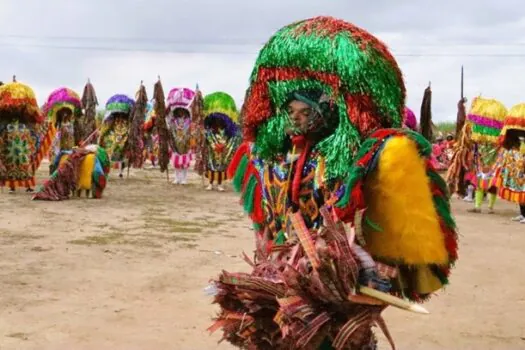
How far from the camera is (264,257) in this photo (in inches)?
124

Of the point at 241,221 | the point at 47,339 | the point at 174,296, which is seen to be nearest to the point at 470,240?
the point at 241,221

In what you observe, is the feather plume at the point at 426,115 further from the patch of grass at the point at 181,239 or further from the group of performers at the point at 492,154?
the group of performers at the point at 492,154

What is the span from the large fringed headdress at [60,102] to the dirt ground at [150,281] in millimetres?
4555

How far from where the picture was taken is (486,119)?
14.0 meters

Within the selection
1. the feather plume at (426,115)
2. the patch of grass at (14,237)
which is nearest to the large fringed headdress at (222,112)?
the feather plume at (426,115)

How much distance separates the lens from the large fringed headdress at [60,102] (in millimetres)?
17000

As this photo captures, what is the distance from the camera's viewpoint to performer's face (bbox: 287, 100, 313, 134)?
3.24 meters

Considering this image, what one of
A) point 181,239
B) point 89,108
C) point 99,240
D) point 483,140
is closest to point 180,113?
point 89,108

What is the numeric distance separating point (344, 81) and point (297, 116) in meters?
0.27

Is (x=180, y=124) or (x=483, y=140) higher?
(x=180, y=124)

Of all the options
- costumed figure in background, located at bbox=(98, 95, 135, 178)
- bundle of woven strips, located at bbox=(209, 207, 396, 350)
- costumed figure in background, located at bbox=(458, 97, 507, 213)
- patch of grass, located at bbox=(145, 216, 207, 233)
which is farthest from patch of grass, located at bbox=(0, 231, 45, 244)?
costumed figure in background, located at bbox=(98, 95, 135, 178)

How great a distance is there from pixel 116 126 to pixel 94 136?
60cm

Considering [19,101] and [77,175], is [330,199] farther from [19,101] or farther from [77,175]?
[19,101]

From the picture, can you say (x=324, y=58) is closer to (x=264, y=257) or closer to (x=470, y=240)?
(x=264, y=257)
